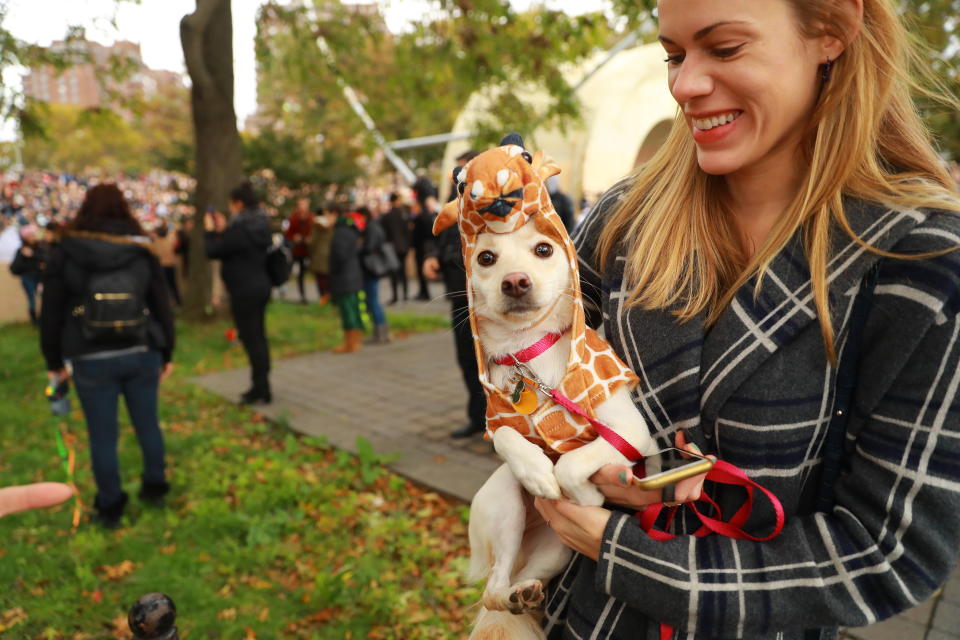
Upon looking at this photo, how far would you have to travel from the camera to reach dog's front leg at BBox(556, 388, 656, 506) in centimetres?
141

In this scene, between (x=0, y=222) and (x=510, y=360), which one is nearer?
(x=510, y=360)

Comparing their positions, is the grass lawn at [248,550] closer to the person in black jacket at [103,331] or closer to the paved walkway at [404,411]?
the paved walkway at [404,411]

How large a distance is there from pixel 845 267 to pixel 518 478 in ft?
2.61

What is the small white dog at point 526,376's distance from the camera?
4.66 feet

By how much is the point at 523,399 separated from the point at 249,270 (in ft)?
20.2

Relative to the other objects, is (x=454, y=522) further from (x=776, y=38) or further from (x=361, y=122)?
(x=361, y=122)

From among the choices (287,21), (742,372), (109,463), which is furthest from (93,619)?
(287,21)

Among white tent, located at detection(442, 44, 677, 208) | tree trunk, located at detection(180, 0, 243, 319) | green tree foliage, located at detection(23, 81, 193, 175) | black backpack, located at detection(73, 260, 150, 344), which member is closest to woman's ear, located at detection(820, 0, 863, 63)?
black backpack, located at detection(73, 260, 150, 344)

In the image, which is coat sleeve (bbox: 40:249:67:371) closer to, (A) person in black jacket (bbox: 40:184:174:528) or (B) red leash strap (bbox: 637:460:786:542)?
(A) person in black jacket (bbox: 40:184:174:528)

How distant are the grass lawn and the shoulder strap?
1.87 meters

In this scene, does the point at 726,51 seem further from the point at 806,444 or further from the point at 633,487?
the point at 633,487

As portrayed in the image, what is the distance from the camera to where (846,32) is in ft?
4.07

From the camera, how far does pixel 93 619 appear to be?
11.9 feet

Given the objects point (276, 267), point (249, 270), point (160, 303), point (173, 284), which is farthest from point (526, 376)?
point (173, 284)
